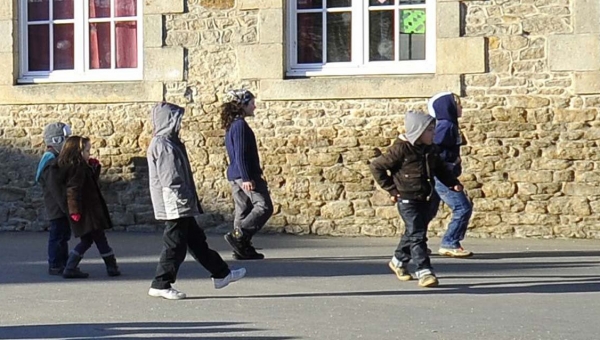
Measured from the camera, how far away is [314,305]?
9180 mm

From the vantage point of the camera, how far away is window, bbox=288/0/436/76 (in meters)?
14.0

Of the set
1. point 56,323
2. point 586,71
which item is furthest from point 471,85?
point 56,323

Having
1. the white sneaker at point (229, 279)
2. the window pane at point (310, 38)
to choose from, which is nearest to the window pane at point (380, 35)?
the window pane at point (310, 38)

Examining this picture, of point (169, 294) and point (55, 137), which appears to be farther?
point (55, 137)

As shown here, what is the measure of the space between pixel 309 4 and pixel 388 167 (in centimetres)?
490

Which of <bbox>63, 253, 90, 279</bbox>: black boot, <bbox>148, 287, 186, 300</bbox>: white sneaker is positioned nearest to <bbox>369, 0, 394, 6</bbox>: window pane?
<bbox>63, 253, 90, 279</bbox>: black boot

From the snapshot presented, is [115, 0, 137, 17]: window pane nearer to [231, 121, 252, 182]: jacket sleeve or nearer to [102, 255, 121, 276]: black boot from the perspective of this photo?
[231, 121, 252, 182]: jacket sleeve

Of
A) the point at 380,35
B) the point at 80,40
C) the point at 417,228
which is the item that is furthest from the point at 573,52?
the point at 80,40

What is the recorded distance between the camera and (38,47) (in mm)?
15461

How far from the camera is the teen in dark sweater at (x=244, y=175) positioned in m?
11.7

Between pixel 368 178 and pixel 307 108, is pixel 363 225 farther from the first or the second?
pixel 307 108

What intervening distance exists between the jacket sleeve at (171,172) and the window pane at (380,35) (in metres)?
5.35

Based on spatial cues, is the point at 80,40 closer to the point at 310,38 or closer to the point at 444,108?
the point at 310,38

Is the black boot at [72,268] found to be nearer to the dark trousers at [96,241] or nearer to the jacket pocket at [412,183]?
the dark trousers at [96,241]
